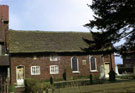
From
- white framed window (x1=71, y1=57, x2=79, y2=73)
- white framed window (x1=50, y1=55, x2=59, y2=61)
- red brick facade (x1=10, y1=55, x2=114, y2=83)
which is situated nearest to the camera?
red brick facade (x1=10, y1=55, x2=114, y2=83)

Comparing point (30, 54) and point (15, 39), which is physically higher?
point (15, 39)

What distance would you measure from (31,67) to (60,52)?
486 centimetres

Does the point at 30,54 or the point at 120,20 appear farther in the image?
the point at 30,54

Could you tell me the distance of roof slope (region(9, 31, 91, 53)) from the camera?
29359mm

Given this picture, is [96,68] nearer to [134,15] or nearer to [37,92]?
[134,15]

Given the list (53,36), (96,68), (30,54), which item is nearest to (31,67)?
(30,54)

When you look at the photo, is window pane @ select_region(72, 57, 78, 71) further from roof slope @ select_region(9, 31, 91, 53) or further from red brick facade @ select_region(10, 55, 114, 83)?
roof slope @ select_region(9, 31, 91, 53)

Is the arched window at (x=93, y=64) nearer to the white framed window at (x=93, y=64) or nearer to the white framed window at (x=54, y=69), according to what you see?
the white framed window at (x=93, y=64)

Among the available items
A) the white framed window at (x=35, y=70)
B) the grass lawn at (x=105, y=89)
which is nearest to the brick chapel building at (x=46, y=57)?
the white framed window at (x=35, y=70)

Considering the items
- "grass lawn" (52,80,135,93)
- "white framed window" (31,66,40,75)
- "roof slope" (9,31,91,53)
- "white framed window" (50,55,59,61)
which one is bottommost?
"grass lawn" (52,80,135,93)

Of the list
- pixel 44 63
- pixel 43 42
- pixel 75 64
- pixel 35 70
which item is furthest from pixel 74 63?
pixel 35 70

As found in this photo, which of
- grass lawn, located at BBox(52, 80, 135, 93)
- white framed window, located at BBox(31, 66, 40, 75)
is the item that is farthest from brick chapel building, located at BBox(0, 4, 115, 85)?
grass lawn, located at BBox(52, 80, 135, 93)

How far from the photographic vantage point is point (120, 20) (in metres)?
18.1

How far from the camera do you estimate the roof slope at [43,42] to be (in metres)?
29.4
